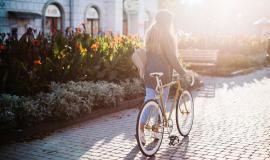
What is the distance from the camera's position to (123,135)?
718 centimetres

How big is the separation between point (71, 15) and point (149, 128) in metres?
18.4

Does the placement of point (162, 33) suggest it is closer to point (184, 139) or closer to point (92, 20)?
point (184, 139)

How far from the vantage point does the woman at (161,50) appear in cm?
623

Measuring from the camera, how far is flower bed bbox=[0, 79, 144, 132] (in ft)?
23.2

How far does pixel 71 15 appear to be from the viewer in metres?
23.5

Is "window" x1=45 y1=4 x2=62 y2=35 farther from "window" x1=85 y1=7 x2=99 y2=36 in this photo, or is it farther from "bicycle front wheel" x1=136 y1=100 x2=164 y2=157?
"bicycle front wheel" x1=136 y1=100 x2=164 y2=157

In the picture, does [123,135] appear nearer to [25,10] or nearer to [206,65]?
[206,65]

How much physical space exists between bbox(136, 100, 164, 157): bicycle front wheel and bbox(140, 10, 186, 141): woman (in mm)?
436

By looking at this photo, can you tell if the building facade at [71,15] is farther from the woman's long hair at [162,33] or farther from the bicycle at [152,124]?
the bicycle at [152,124]

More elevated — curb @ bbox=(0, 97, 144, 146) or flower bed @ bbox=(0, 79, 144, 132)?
flower bed @ bbox=(0, 79, 144, 132)

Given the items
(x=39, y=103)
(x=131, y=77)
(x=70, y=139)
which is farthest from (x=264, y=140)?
(x=131, y=77)

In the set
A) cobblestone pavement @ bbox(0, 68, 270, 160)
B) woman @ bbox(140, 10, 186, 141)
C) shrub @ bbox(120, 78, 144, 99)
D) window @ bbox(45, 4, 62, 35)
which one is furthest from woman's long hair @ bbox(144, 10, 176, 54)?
window @ bbox(45, 4, 62, 35)

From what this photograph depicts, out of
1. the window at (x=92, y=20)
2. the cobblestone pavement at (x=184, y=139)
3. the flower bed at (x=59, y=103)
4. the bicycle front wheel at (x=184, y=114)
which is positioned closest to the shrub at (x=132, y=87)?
the flower bed at (x=59, y=103)

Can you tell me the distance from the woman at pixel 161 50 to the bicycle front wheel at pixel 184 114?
0.67 meters
